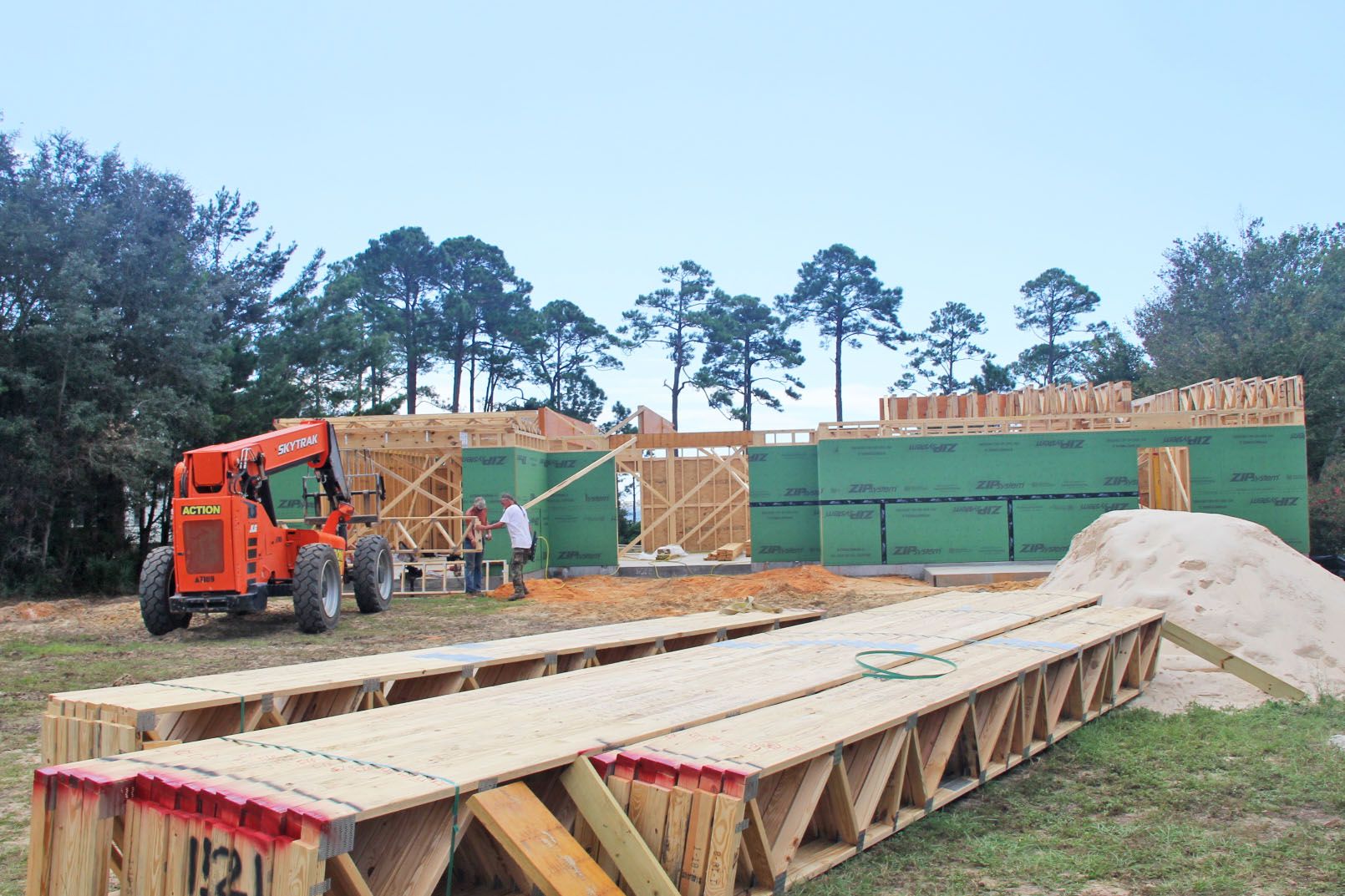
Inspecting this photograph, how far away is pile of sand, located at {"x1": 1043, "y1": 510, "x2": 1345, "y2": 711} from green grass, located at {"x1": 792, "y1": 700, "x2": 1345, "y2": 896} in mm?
1606

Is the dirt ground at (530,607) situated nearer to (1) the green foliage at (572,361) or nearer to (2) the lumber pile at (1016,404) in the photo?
(2) the lumber pile at (1016,404)

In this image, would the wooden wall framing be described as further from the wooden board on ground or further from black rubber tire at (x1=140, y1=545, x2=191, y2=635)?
the wooden board on ground

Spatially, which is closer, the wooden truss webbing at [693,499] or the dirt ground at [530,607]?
the dirt ground at [530,607]

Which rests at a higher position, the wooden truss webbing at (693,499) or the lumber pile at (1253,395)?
the lumber pile at (1253,395)

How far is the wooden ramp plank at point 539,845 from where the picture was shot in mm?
3221

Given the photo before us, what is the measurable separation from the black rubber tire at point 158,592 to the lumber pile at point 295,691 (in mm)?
6139

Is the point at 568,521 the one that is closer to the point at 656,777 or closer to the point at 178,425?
the point at 178,425

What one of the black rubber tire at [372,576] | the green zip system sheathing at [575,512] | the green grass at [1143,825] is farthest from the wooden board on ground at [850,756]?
the green zip system sheathing at [575,512]

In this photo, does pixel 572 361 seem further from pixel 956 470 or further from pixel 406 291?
pixel 956 470

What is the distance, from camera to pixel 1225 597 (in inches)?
361

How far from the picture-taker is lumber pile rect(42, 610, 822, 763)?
471 centimetres

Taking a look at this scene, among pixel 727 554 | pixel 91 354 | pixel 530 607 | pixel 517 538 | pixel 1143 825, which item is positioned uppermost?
pixel 91 354

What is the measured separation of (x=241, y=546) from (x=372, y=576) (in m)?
3.04

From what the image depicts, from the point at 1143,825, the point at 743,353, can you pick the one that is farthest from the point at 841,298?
the point at 1143,825
